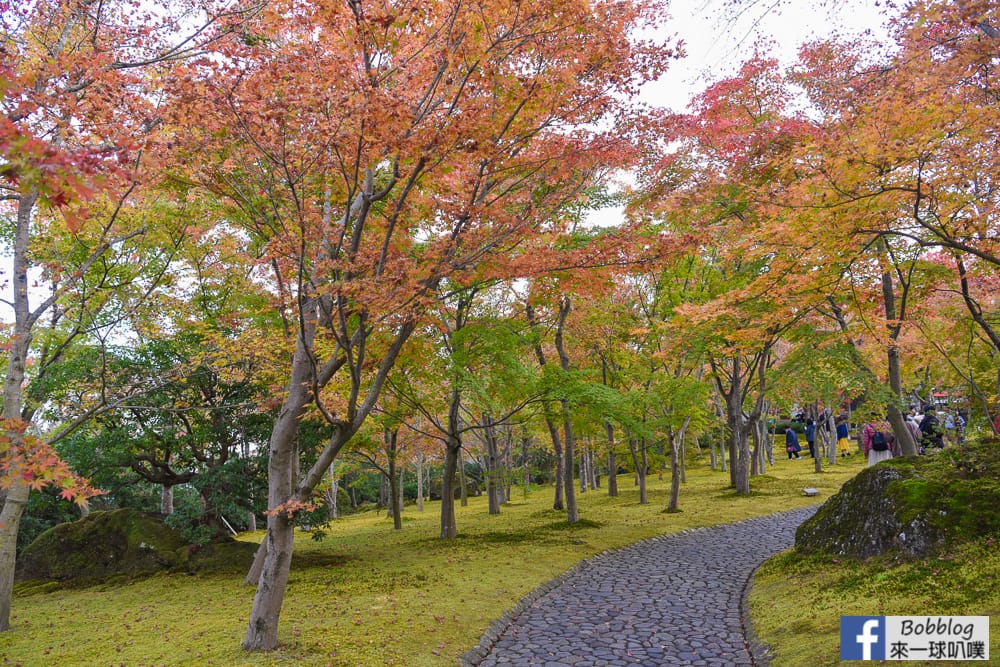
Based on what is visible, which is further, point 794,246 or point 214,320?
point 214,320

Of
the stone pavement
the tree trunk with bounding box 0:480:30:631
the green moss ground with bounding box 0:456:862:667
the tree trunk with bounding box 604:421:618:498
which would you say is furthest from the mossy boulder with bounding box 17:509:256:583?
the tree trunk with bounding box 604:421:618:498

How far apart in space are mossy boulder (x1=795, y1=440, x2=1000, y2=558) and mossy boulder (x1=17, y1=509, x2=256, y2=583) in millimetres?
11447

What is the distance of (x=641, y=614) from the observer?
7711 millimetres

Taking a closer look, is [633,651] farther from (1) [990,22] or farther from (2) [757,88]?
(2) [757,88]

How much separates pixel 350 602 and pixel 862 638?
6214 millimetres

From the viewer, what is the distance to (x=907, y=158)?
6.14m

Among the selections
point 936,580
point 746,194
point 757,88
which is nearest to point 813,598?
point 936,580

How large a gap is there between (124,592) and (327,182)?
10.1m

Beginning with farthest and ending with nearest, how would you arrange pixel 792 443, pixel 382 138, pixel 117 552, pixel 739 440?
1. pixel 792 443
2. pixel 739 440
3. pixel 117 552
4. pixel 382 138

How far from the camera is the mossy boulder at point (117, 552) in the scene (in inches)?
512

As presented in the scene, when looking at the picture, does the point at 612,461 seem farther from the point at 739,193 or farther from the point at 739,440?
the point at 739,193

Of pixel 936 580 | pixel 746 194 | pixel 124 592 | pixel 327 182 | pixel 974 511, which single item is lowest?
pixel 124 592

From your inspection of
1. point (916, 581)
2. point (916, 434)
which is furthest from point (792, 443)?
point (916, 581)

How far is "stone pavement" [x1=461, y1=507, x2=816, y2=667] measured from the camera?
6230 mm
